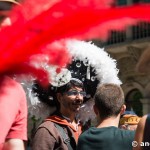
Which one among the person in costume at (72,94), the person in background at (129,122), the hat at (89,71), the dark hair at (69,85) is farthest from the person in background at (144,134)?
the person in background at (129,122)

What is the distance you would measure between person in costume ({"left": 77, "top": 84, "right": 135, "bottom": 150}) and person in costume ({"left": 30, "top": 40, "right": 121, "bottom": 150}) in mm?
218

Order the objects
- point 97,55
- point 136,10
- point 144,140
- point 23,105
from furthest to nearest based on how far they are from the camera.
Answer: point 97,55
point 144,140
point 23,105
point 136,10

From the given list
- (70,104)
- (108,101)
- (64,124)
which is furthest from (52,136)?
(108,101)

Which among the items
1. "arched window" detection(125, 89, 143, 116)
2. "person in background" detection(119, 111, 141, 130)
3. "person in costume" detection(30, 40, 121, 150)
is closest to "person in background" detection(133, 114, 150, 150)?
"person in costume" detection(30, 40, 121, 150)

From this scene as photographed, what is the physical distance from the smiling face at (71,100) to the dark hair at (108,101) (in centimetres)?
32

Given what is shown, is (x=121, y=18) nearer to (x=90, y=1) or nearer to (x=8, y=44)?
(x=90, y=1)

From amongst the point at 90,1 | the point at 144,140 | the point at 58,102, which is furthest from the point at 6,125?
the point at 58,102

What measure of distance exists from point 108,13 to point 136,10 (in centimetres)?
4

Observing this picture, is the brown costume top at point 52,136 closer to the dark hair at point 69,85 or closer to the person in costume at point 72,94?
the person in costume at point 72,94

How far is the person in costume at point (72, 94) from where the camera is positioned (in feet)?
7.79

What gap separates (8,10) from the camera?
835mm

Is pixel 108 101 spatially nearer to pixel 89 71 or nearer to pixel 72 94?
pixel 72 94

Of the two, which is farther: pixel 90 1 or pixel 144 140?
pixel 144 140

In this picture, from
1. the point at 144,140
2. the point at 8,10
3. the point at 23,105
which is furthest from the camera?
the point at 144,140
